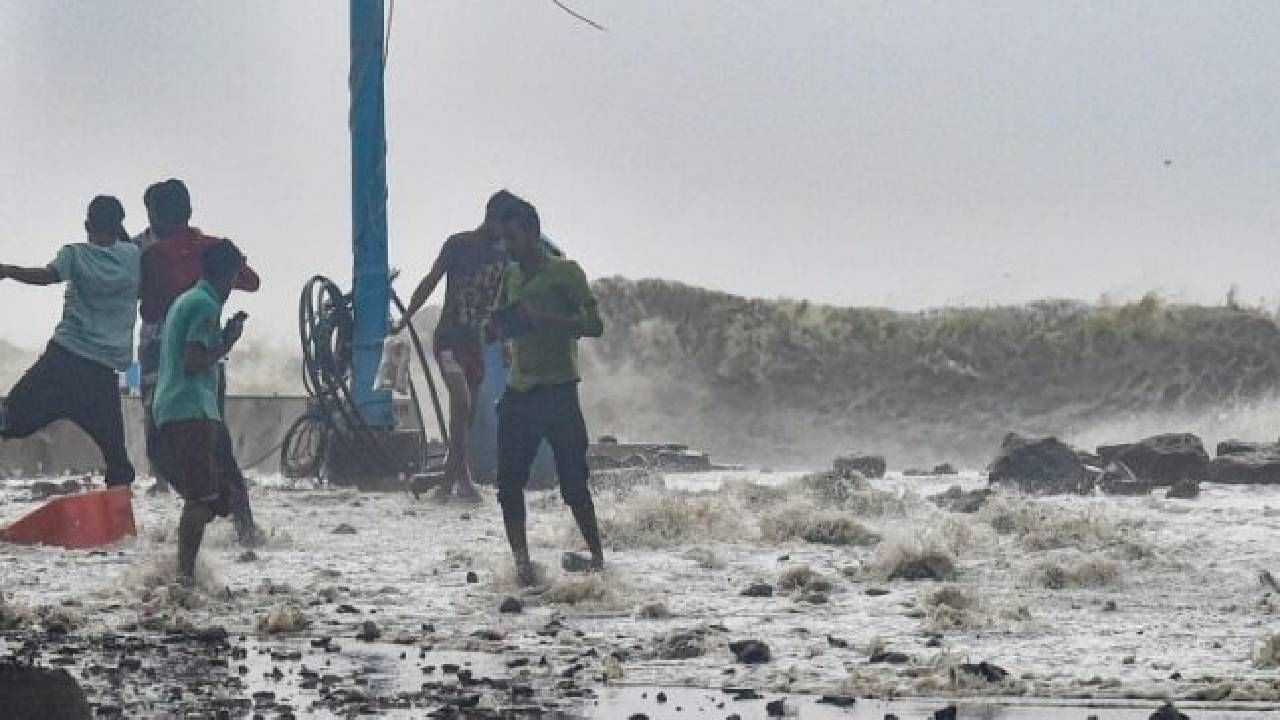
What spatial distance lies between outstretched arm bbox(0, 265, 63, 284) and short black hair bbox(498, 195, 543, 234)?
249 centimetres

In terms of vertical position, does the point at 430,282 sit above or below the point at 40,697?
above

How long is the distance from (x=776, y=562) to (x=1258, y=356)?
1127 inches

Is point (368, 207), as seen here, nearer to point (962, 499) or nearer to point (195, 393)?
point (962, 499)

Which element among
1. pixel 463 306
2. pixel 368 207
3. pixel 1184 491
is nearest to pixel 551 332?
pixel 463 306

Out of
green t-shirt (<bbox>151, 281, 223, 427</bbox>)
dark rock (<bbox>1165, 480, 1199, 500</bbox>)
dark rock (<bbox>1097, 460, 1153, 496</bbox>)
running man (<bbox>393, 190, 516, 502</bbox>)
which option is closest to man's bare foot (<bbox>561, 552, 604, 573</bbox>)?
green t-shirt (<bbox>151, 281, 223, 427</bbox>)

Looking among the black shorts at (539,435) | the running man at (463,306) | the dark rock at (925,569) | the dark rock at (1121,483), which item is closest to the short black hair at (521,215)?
the black shorts at (539,435)

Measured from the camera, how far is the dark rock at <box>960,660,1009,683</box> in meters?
7.00

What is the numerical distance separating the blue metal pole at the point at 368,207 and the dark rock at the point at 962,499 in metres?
4.87

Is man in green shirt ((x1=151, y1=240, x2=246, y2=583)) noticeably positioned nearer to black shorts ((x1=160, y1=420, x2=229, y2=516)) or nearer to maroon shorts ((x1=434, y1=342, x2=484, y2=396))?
black shorts ((x1=160, y1=420, x2=229, y2=516))

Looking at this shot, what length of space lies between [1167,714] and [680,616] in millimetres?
3446

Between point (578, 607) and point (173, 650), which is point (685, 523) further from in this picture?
point (173, 650)

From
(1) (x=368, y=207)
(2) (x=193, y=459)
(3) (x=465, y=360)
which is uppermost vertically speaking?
(1) (x=368, y=207)

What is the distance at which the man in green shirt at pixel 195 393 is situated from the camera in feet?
32.2

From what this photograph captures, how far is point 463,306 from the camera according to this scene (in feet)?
50.4
